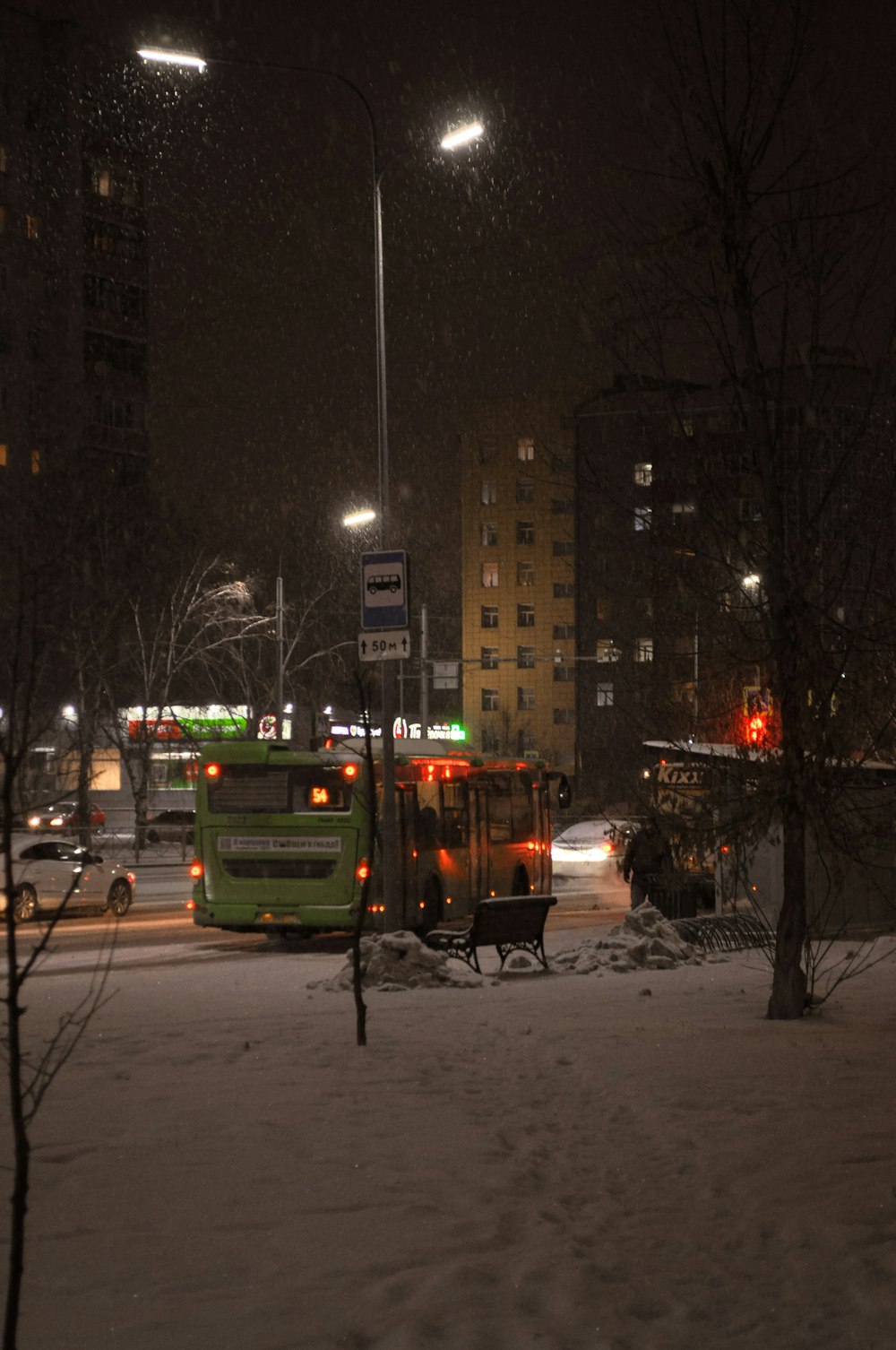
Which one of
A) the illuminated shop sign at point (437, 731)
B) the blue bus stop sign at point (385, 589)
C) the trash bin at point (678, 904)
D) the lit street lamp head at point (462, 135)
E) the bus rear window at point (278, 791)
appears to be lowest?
the trash bin at point (678, 904)

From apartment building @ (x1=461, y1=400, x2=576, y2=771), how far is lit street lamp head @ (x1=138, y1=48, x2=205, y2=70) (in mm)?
74325

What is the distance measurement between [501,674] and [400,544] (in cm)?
1804

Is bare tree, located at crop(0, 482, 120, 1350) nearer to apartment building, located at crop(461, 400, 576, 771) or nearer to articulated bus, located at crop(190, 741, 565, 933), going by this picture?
articulated bus, located at crop(190, 741, 565, 933)

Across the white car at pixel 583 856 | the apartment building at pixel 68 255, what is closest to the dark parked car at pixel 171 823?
the white car at pixel 583 856

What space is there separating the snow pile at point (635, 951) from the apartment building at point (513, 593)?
72.3 metres

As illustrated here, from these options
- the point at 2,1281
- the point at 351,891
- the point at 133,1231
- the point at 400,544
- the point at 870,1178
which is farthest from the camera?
the point at 400,544

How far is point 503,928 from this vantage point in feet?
57.1

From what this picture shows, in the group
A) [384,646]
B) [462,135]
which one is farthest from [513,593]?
[384,646]

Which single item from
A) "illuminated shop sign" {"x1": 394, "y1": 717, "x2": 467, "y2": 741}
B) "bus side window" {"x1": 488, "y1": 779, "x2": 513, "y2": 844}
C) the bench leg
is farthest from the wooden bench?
"illuminated shop sign" {"x1": 394, "y1": 717, "x2": 467, "y2": 741}

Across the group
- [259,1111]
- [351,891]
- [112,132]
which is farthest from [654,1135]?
[112,132]

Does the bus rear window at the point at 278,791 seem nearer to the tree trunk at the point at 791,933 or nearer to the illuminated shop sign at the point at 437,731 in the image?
the tree trunk at the point at 791,933

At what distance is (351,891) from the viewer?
2141 cm

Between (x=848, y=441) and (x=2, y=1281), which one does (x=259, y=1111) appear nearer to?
(x=2, y=1281)

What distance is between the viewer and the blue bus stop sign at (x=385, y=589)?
16.8 meters
